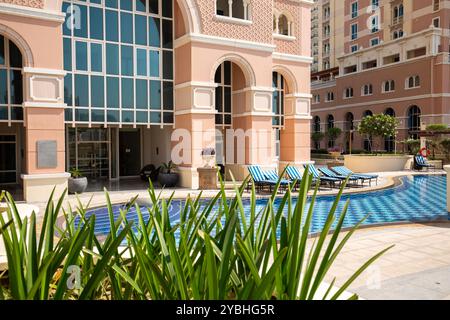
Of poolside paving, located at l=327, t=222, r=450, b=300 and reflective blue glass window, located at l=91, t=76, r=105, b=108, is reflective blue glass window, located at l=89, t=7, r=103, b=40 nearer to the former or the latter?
reflective blue glass window, located at l=91, t=76, r=105, b=108

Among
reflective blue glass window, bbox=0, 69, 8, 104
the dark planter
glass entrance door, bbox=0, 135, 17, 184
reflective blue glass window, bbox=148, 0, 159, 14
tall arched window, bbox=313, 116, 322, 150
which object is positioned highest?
reflective blue glass window, bbox=148, 0, 159, 14

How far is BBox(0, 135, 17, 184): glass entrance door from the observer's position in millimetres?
19386

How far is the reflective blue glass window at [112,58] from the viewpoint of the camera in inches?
642

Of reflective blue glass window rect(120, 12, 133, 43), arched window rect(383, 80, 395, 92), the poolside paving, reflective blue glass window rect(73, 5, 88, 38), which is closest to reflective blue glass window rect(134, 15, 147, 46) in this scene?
reflective blue glass window rect(120, 12, 133, 43)

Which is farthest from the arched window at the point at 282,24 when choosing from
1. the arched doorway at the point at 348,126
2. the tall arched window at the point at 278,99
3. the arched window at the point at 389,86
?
the arched doorway at the point at 348,126

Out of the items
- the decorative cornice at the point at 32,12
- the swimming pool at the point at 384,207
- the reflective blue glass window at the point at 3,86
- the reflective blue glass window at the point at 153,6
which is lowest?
the swimming pool at the point at 384,207

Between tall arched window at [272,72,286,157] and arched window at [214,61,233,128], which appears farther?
tall arched window at [272,72,286,157]

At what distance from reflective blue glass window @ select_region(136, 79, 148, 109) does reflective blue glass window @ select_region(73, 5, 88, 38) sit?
2.81 meters

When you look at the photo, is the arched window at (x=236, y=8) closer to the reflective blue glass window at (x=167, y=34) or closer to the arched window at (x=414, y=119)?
the reflective blue glass window at (x=167, y=34)

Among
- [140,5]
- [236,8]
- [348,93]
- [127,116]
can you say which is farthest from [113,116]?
[348,93]

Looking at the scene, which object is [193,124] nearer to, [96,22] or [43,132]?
[96,22]

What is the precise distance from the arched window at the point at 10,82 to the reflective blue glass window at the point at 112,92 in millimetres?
3251

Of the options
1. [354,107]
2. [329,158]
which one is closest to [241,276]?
[329,158]
